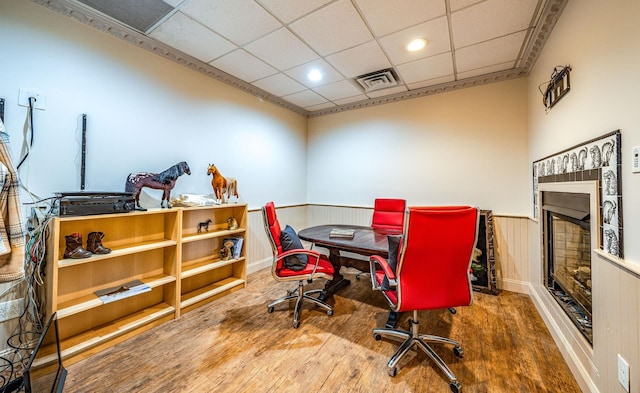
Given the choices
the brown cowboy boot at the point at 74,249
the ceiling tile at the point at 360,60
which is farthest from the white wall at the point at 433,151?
the brown cowboy boot at the point at 74,249

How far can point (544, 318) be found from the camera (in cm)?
230

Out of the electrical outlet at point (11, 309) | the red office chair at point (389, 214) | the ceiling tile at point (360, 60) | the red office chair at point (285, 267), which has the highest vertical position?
the ceiling tile at point (360, 60)

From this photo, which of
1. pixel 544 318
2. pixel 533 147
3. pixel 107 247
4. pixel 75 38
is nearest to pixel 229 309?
pixel 107 247

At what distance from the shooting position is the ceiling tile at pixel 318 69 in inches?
114

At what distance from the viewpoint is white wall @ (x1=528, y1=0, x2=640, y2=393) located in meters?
1.14

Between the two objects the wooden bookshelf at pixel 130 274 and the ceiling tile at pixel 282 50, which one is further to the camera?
the ceiling tile at pixel 282 50

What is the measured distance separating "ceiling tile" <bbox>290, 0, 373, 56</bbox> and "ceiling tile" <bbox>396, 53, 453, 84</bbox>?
0.78 metres

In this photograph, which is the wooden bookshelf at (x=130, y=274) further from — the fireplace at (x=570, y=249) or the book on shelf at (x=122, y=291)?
the fireplace at (x=570, y=249)

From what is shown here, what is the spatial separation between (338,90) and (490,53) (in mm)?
1801

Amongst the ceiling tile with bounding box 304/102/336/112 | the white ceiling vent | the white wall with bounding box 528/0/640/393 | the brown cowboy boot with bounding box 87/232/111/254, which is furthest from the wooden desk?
the ceiling tile with bounding box 304/102/336/112

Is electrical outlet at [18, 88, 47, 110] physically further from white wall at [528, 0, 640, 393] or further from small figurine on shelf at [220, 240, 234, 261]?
white wall at [528, 0, 640, 393]

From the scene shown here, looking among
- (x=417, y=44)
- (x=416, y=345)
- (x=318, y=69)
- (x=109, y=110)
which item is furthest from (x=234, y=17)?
(x=416, y=345)

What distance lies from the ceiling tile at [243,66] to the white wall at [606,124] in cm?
268

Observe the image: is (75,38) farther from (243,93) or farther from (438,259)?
(438,259)
